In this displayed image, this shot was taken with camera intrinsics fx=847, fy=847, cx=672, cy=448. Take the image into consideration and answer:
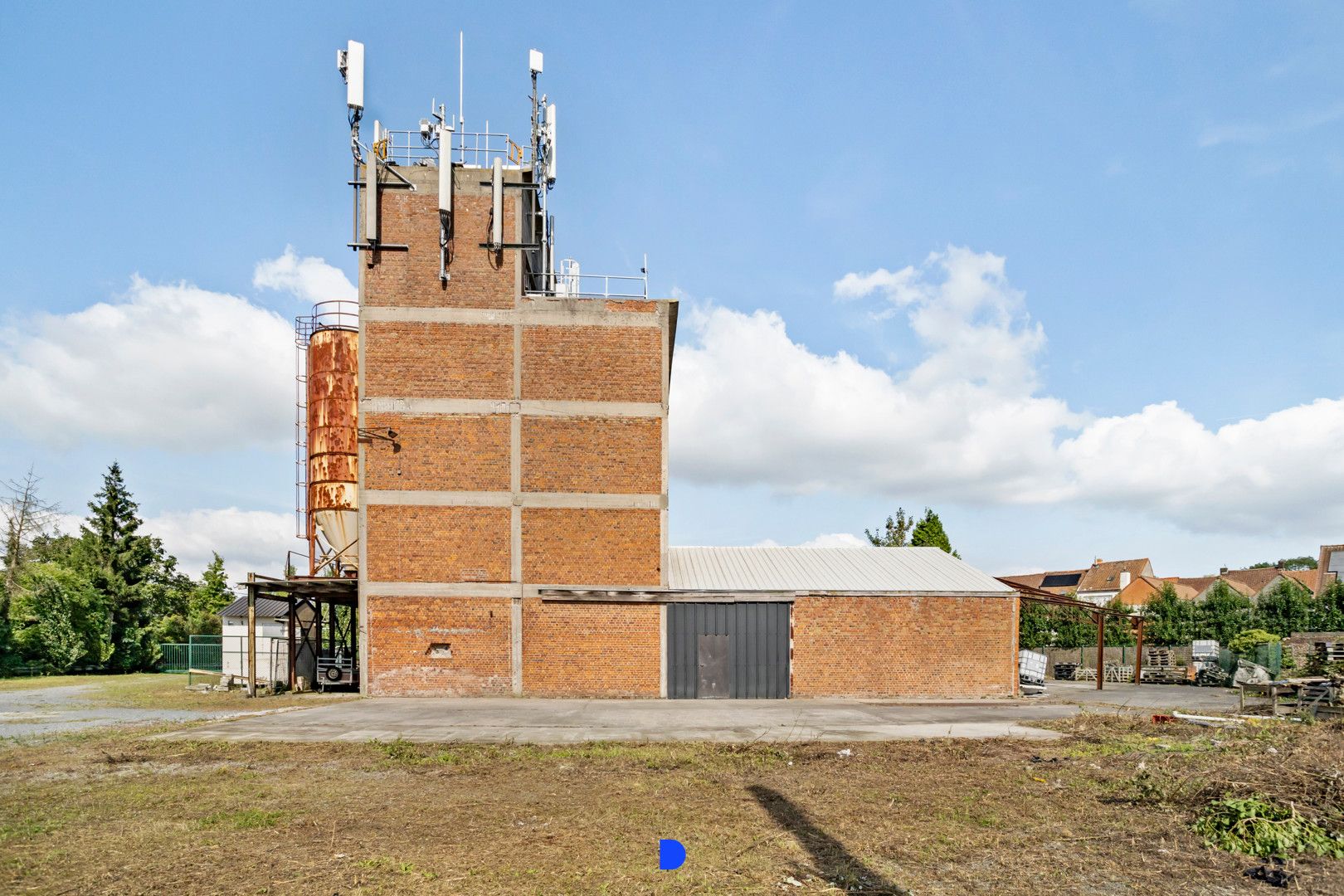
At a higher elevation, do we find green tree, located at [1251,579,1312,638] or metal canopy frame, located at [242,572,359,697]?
metal canopy frame, located at [242,572,359,697]

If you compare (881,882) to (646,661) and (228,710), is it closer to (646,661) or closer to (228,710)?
(646,661)

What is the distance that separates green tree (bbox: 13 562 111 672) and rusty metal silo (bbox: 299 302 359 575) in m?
21.4

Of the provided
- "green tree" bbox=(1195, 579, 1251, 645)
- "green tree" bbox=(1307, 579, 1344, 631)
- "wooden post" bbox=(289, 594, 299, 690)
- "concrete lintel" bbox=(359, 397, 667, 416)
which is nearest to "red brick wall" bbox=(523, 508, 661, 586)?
"concrete lintel" bbox=(359, 397, 667, 416)

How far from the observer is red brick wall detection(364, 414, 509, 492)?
21.9 m

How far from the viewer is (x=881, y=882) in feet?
21.0

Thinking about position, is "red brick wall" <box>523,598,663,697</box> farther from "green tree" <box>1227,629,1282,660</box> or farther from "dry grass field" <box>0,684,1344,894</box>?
"green tree" <box>1227,629,1282,660</box>

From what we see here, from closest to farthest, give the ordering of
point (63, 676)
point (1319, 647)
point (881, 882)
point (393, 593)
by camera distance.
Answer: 1. point (881, 882)
2. point (393, 593)
3. point (1319, 647)
4. point (63, 676)

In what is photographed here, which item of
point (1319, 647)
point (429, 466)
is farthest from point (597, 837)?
point (1319, 647)

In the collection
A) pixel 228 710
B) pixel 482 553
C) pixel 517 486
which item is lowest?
pixel 228 710

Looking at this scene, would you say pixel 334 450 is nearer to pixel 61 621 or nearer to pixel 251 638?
pixel 251 638

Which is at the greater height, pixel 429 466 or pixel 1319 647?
pixel 429 466

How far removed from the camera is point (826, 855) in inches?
281

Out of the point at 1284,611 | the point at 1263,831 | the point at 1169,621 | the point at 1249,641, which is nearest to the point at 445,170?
the point at 1263,831

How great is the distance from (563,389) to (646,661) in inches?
290
